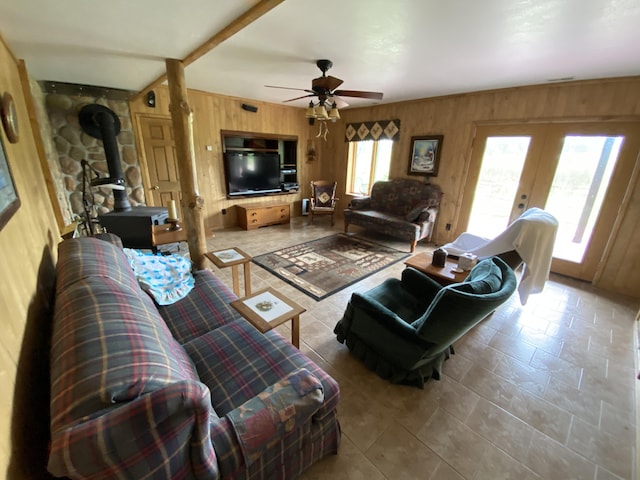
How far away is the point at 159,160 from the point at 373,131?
388 centimetres

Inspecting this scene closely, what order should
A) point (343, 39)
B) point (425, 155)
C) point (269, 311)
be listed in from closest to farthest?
point (269, 311), point (343, 39), point (425, 155)

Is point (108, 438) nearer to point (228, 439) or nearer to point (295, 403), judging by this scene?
point (228, 439)

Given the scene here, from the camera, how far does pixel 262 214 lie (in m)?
5.25

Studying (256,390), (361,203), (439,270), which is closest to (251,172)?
(361,203)

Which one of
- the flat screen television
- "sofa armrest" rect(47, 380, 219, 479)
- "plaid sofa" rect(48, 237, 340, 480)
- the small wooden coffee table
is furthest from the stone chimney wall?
the small wooden coffee table

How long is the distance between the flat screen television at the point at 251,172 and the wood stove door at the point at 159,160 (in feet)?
3.06

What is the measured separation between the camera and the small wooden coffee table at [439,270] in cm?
232

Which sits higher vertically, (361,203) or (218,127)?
(218,127)

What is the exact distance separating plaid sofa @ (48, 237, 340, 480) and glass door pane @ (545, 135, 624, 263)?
12.4ft

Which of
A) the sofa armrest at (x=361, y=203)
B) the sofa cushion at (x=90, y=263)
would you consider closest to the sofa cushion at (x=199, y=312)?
the sofa cushion at (x=90, y=263)

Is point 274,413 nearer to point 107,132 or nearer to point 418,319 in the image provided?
point 418,319

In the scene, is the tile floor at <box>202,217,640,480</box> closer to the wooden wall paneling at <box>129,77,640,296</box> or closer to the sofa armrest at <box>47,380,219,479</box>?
the sofa armrest at <box>47,380,219,479</box>

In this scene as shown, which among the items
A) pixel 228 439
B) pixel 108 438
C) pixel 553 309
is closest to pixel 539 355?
pixel 553 309

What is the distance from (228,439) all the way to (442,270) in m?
2.18
